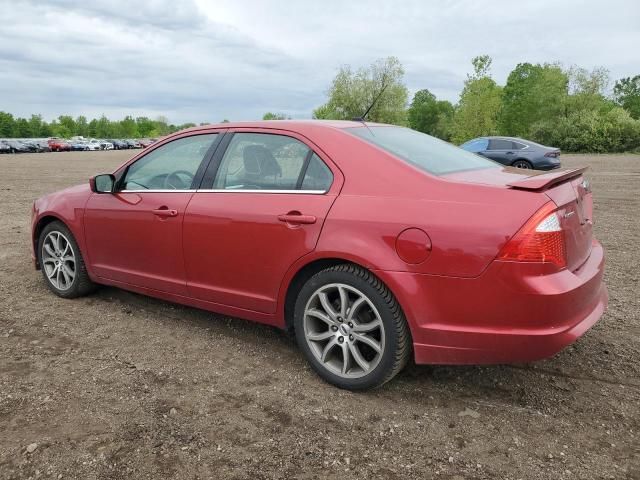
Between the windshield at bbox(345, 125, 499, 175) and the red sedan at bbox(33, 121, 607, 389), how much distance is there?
22 mm

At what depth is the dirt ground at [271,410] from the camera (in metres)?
2.52

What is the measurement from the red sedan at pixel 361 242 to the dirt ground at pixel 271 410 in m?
0.31

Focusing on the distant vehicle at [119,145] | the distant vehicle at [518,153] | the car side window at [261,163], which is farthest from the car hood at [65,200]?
the distant vehicle at [119,145]

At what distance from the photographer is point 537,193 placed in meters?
2.71

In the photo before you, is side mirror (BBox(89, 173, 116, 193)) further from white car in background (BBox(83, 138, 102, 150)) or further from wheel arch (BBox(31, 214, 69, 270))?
white car in background (BBox(83, 138, 102, 150))

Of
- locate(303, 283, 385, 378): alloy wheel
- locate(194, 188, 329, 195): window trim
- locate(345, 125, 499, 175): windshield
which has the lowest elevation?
locate(303, 283, 385, 378): alloy wheel

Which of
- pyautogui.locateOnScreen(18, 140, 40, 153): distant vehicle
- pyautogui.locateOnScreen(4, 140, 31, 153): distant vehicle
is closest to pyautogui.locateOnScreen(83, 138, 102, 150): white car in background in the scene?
pyautogui.locateOnScreen(18, 140, 40, 153): distant vehicle

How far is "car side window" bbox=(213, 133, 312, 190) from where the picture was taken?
3457 millimetres

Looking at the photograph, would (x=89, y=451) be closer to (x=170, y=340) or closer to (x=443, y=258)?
(x=170, y=340)

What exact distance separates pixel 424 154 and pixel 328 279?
101 centimetres

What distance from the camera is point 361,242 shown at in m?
2.98

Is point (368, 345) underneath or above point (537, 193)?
underneath

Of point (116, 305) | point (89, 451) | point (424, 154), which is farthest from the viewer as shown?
point (116, 305)

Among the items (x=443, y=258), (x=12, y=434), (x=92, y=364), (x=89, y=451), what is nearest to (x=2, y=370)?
(x=92, y=364)
